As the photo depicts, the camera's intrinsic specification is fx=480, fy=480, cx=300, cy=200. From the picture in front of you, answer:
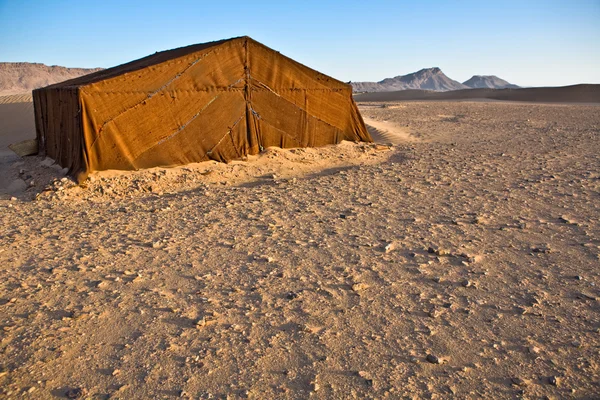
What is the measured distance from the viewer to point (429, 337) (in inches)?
133

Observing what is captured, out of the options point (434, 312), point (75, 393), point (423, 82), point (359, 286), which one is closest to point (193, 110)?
point (359, 286)

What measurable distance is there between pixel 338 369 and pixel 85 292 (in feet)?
7.60

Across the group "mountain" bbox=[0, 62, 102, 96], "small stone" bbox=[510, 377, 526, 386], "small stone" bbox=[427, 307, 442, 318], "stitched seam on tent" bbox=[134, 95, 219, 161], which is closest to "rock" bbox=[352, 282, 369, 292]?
"small stone" bbox=[427, 307, 442, 318]

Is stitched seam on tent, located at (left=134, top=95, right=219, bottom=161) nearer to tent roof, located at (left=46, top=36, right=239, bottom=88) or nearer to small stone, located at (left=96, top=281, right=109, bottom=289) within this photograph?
tent roof, located at (left=46, top=36, right=239, bottom=88)

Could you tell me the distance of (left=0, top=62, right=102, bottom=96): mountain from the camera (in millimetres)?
81312

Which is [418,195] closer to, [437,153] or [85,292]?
[437,153]

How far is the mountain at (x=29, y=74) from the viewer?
267 feet

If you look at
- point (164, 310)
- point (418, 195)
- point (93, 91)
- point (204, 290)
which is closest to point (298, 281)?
point (204, 290)

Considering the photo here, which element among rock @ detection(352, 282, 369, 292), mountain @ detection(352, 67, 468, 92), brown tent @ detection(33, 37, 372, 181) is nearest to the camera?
rock @ detection(352, 282, 369, 292)

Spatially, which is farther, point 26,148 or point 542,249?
point 26,148

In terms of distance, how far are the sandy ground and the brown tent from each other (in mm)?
823

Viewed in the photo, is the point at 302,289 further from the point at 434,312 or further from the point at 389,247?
the point at 389,247

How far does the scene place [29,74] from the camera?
84375mm

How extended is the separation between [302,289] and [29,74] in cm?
9607
